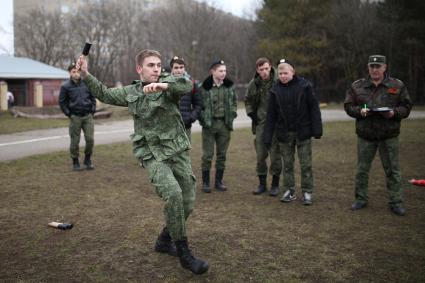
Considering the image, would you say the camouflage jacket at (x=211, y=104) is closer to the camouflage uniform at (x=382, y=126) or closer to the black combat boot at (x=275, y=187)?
the black combat boot at (x=275, y=187)

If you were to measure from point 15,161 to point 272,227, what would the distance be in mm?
7883

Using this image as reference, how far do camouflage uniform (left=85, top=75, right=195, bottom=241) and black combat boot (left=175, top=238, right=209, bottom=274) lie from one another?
0.09 m

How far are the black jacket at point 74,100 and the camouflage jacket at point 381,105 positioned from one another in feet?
19.2

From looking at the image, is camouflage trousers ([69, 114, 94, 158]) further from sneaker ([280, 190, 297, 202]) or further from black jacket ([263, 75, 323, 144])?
sneaker ([280, 190, 297, 202])

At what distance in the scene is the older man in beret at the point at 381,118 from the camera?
20.2 feet

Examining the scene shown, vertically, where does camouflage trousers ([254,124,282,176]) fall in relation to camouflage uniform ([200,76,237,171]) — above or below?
below

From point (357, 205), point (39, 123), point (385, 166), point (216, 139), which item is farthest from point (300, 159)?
point (39, 123)

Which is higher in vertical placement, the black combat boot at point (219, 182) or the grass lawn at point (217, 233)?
the black combat boot at point (219, 182)

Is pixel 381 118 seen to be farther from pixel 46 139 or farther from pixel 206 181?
pixel 46 139

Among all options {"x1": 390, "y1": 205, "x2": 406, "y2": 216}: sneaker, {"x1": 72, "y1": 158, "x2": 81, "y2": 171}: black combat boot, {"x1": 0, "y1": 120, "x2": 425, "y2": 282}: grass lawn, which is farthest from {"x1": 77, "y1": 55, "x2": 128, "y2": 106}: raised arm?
{"x1": 72, "y1": 158, "x2": 81, "y2": 171}: black combat boot

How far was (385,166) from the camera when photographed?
6.38 m

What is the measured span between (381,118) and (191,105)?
10.6ft

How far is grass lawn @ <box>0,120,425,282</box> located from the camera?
4273mm

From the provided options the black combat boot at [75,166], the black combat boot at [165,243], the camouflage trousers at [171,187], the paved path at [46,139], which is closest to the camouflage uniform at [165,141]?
the camouflage trousers at [171,187]
